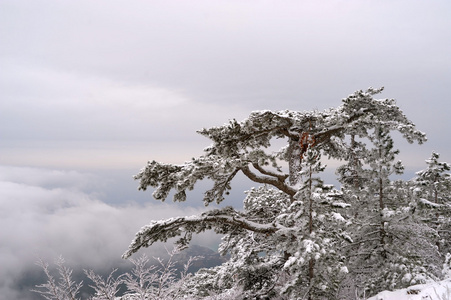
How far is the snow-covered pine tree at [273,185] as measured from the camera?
8.56 m

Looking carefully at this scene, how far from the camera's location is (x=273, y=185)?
12.9 meters

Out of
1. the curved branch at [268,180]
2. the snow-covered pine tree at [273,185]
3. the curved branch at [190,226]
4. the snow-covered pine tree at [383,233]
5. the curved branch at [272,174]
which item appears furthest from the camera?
the curved branch at [268,180]

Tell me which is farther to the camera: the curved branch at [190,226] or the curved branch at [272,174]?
the curved branch at [272,174]

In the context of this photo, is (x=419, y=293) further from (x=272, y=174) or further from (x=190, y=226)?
(x=190, y=226)

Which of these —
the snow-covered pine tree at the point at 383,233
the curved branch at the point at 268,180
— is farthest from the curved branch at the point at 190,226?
the snow-covered pine tree at the point at 383,233

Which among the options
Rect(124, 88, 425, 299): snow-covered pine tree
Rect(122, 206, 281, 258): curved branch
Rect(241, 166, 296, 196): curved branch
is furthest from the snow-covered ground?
Rect(241, 166, 296, 196): curved branch

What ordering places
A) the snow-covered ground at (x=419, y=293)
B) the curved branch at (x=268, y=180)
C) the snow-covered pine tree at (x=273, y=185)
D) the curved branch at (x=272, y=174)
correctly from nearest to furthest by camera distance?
the snow-covered ground at (x=419, y=293) → the snow-covered pine tree at (x=273, y=185) → the curved branch at (x=272, y=174) → the curved branch at (x=268, y=180)

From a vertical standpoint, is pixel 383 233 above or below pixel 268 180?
below

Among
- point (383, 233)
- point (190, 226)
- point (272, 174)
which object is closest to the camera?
point (383, 233)

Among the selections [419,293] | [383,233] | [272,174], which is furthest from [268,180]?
[419,293]

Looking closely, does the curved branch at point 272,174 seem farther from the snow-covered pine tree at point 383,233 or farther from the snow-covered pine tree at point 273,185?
the snow-covered pine tree at point 383,233

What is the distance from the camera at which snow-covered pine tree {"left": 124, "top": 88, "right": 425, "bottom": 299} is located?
856 centimetres

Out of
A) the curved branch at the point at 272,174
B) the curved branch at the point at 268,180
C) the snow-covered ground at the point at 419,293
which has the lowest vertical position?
the snow-covered ground at the point at 419,293

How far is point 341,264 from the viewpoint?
26.7 feet
